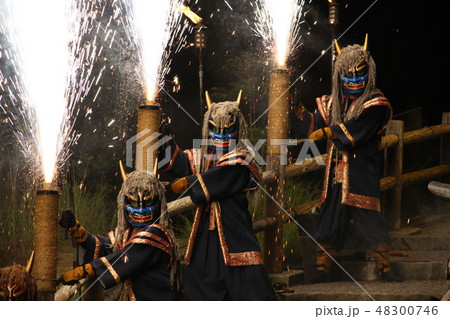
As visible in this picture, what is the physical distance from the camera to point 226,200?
400cm

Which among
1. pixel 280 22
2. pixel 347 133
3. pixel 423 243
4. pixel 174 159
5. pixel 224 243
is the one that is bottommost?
pixel 423 243

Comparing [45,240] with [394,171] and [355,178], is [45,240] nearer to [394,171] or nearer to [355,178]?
[355,178]

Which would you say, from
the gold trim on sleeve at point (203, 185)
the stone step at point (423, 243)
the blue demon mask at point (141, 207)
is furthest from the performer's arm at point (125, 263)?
the stone step at point (423, 243)

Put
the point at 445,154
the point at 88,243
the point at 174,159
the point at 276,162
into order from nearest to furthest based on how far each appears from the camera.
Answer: the point at 88,243 → the point at 174,159 → the point at 276,162 → the point at 445,154

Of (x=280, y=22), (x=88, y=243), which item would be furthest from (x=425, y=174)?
(x=88, y=243)

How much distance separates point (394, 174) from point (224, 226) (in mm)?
1933

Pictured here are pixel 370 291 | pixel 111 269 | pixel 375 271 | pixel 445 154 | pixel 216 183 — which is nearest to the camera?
pixel 111 269

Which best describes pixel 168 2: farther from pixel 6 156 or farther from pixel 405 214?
pixel 405 214

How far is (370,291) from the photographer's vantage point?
434 cm

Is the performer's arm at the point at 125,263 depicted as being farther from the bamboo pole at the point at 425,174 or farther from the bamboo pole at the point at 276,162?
the bamboo pole at the point at 425,174

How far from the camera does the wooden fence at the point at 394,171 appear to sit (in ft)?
15.9

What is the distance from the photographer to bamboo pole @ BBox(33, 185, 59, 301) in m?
3.41

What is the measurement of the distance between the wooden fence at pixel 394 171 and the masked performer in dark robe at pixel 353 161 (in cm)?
32

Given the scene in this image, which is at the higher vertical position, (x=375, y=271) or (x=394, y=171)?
(x=394, y=171)
